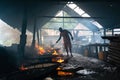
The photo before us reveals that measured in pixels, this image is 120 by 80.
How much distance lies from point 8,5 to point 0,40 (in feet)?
80.4

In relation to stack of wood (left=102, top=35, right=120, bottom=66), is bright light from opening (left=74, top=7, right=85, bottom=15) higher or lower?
higher

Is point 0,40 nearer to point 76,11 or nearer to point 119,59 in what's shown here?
point 76,11

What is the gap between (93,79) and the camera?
6844 mm

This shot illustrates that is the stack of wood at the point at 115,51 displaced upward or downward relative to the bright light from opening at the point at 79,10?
downward

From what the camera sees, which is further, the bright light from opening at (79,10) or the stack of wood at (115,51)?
the bright light from opening at (79,10)

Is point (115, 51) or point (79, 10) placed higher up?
point (79, 10)

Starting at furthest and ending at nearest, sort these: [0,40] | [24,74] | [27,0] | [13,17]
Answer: [0,40], [13,17], [27,0], [24,74]

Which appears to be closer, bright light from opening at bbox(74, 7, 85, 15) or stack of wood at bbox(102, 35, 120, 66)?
stack of wood at bbox(102, 35, 120, 66)

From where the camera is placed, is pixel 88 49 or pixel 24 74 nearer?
pixel 24 74

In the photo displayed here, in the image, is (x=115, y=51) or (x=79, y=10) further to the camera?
(x=79, y=10)

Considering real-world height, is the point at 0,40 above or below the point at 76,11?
below

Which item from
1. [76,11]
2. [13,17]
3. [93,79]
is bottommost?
[93,79]

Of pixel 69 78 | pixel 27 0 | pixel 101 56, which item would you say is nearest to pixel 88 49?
pixel 101 56

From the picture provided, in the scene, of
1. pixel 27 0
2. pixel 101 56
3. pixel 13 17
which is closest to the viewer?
pixel 27 0
